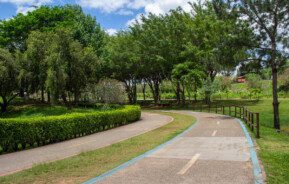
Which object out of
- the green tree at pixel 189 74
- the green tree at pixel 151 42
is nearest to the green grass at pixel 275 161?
the green tree at pixel 189 74

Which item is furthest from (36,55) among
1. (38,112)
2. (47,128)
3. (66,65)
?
(47,128)

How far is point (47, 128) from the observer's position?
1842 cm

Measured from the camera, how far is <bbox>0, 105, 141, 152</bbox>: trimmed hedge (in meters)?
16.2

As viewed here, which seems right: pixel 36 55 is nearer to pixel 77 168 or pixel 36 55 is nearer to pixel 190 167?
pixel 77 168

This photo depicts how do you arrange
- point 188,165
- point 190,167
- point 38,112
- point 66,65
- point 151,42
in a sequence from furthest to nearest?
1. point 151,42
2. point 38,112
3. point 66,65
4. point 188,165
5. point 190,167

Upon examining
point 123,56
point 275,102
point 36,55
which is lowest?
point 275,102

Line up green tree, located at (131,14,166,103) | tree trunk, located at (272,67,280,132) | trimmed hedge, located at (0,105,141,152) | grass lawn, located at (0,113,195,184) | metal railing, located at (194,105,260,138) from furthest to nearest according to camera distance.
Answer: green tree, located at (131,14,166,103) → tree trunk, located at (272,67,280,132) → metal railing, located at (194,105,260,138) → trimmed hedge, located at (0,105,141,152) → grass lawn, located at (0,113,195,184)

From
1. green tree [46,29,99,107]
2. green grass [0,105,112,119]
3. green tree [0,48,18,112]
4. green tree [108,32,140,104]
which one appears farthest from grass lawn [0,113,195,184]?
green tree [108,32,140,104]

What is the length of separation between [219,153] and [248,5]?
20.0m

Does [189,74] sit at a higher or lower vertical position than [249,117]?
higher

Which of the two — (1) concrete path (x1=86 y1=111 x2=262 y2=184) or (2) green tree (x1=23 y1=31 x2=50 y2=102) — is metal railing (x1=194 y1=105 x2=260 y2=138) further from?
(2) green tree (x1=23 y1=31 x2=50 y2=102)

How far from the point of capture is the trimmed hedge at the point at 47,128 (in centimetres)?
1620

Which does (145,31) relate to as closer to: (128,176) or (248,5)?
(248,5)

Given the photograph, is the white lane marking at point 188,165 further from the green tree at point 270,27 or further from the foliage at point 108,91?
the foliage at point 108,91
